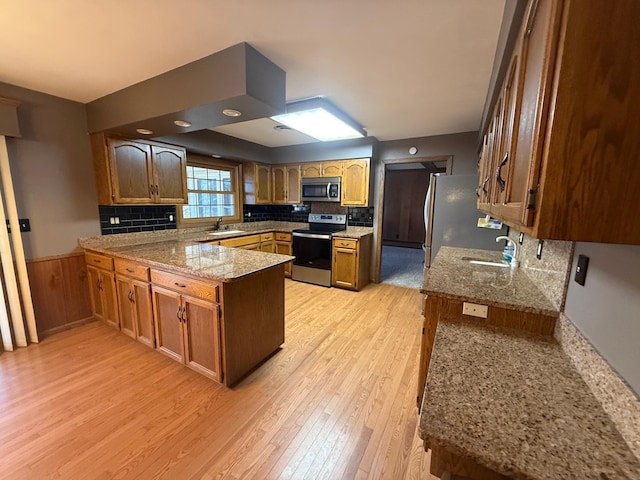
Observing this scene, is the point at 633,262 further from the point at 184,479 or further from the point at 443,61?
the point at 184,479

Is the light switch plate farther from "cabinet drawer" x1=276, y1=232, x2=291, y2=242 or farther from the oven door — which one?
"cabinet drawer" x1=276, y1=232, x2=291, y2=242

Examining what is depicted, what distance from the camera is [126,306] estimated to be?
255 centimetres

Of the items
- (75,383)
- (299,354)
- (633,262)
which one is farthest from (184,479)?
(633,262)

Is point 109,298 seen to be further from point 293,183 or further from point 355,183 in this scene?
point 355,183

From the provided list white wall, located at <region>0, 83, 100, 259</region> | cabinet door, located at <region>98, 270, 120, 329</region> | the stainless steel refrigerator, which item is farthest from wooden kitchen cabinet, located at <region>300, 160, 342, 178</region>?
cabinet door, located at <region>98, 270, 120, 329</region>

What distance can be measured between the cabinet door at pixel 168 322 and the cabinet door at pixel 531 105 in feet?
7.39

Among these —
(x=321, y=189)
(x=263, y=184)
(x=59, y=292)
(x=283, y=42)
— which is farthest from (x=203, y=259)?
(x=263, y=184)

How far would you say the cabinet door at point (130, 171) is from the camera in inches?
106

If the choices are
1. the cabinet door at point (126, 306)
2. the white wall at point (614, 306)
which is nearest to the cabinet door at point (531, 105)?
the white wall at point (614, 306)

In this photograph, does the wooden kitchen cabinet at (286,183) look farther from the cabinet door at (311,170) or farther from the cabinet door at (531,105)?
the cabinet door at (531,105)

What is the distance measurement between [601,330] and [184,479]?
1936 mm

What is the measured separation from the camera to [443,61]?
6.02ft

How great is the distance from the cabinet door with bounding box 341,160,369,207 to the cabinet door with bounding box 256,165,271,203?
4.97 ft

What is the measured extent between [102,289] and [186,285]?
5.04ft
